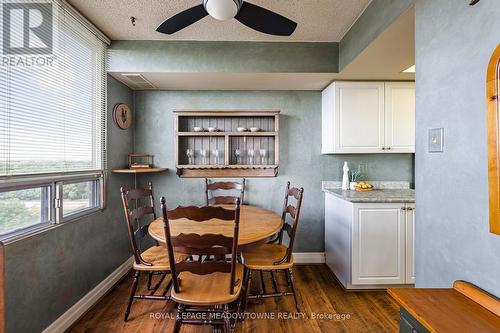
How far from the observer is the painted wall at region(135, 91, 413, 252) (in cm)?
316

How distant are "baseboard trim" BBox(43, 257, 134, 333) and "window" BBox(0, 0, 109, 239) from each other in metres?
0.76

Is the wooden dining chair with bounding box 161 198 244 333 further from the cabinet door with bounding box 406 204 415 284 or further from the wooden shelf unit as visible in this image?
the cabinet door with bounding box 406 204 415 284

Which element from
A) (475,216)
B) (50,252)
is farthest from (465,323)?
(50,252)

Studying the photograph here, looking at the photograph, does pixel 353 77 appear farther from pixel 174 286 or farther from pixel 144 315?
pixel 144 315

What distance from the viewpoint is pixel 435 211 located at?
1.22 metres

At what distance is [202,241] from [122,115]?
84.7 inches

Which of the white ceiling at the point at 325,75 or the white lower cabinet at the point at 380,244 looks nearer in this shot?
the white ceiling at the point at 325,75

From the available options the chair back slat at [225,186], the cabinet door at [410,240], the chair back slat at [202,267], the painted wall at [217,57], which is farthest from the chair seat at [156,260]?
the cabinet door at [410,240]

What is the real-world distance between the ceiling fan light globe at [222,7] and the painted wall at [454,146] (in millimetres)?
1071

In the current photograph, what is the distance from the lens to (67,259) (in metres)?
1.95

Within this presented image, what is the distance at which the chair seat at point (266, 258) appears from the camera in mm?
1949

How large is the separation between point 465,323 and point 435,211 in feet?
1.90

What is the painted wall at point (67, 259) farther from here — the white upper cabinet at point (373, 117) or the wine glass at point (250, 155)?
the white upper cabinet at point (373, 117)

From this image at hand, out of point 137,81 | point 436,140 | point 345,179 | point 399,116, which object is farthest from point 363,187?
point 137,81
